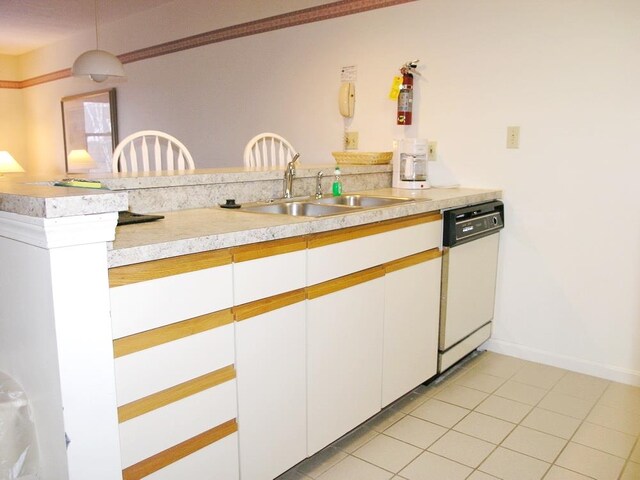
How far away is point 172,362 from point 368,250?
0.87 metres

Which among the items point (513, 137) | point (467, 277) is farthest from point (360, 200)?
point (513, 137)

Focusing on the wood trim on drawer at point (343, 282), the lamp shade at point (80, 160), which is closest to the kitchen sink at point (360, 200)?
the wood trim on drawer at point (343, 282)

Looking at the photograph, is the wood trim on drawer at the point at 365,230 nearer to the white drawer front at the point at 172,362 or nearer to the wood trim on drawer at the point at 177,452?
the white drawer front at the point at 172,362

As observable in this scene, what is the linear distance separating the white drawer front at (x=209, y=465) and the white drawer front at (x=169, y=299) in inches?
15.0

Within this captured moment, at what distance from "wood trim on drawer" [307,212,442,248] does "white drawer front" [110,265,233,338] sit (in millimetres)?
374

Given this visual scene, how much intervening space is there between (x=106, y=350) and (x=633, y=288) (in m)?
2.40

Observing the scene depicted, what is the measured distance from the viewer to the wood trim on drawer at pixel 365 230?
5.53ft

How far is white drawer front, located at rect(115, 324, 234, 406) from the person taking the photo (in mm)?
1196

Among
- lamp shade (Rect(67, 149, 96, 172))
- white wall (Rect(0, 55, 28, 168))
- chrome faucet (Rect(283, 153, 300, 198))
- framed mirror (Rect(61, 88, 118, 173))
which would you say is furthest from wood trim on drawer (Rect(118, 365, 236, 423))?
white wall (Rect(0, 55, 28, 168))

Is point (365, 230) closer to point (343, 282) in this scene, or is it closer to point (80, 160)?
point (343, 282)

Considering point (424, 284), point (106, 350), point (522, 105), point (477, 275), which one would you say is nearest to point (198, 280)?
point (106, 350)

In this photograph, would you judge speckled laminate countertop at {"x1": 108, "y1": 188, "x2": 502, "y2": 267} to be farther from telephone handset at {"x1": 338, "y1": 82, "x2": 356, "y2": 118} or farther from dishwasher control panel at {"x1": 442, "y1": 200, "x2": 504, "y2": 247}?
telephone handset at {"x1": 338, "y1": 82, "x2": 356, "y2": 118}

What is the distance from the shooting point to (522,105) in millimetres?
2670

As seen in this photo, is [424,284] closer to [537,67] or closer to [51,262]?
[537,67]
